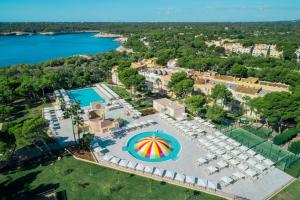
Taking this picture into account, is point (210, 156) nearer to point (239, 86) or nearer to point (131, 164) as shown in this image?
point (131, 164)

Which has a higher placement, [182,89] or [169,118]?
[182,89]

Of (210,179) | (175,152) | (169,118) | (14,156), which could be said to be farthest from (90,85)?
(210,179)

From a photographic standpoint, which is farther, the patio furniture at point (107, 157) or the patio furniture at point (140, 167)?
the patio furniture at point (107, 157)

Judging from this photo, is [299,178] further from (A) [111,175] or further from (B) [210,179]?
(A) [111,175]

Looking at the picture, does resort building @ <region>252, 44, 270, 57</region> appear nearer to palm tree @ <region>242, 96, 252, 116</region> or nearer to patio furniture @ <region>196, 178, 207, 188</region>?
palm tree @ <region>242, 96, 252, 116</region>

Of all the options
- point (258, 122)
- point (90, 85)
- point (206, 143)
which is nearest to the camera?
point (206, 143)

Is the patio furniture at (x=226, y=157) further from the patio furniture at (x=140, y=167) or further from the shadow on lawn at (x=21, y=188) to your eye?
the shadow on lawn at (x=21, y=188)

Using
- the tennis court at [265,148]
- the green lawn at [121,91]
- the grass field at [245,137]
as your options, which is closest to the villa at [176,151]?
the tennis court at [265,148]
